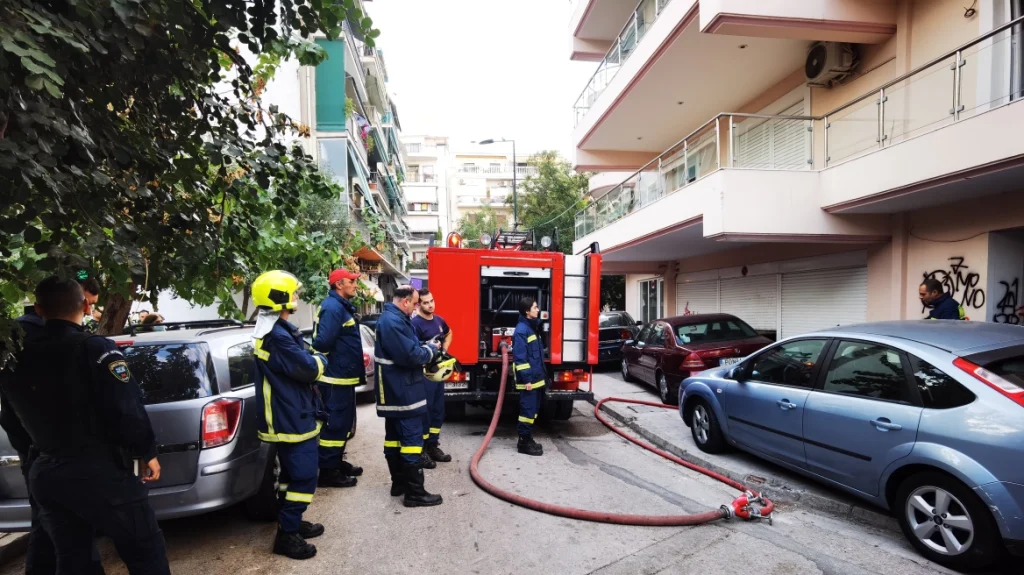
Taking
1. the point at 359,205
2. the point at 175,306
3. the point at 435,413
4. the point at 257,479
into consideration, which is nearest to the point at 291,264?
the point at 175,306

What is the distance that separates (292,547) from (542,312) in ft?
14.4

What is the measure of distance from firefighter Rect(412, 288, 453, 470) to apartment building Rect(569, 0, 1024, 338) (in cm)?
483

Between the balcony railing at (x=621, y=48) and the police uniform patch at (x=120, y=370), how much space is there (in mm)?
10642

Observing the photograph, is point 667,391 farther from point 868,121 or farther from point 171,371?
point 171,371

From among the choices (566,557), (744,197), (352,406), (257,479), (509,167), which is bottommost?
(566,557)

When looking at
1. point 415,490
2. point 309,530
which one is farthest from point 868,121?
point 309,530

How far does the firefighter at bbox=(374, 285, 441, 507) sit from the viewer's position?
4.45 meters

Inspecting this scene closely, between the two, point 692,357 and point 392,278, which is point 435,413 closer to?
point 692,357

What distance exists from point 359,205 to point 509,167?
4661cm

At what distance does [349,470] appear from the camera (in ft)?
17.3

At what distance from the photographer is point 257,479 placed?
395cm

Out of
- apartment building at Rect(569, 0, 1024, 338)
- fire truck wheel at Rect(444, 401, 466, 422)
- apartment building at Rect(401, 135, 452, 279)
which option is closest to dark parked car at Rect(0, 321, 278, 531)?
fire truck wheel at Rect(444, 401, 466, 422)

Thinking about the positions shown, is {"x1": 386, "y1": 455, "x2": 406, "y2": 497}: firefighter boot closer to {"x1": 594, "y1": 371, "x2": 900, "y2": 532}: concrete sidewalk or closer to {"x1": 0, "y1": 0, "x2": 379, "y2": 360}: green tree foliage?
{"x1": 0, "y1": 0, "x2": 379, "y2": 360}: green tree foliage

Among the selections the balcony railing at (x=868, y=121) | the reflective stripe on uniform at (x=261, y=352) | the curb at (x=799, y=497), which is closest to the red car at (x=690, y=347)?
the curb at (x=799, y=497)
